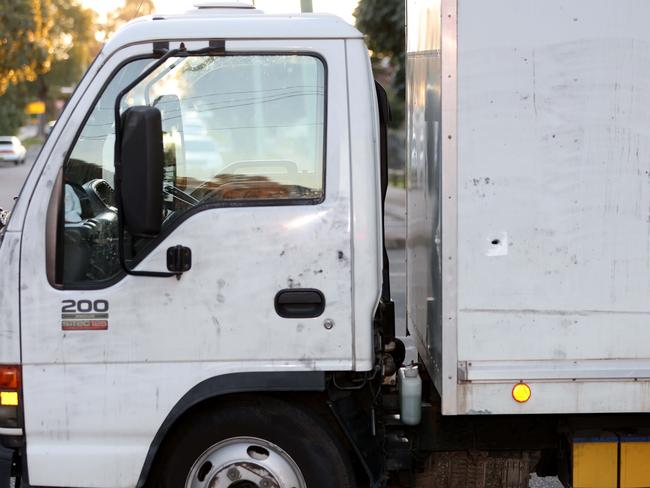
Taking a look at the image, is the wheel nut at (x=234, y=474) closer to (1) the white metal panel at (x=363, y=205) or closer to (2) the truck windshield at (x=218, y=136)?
(1) the white metal panel at (x=363, y=205)

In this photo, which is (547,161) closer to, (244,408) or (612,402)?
(612,402)

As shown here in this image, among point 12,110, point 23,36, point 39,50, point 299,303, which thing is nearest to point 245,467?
point 299,303

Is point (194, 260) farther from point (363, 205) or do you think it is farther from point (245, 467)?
point (245, 467)

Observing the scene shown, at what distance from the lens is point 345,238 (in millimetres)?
3488

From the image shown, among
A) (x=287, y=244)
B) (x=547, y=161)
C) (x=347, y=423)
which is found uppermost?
(x=547, y=161)

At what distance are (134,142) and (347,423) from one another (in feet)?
4.56

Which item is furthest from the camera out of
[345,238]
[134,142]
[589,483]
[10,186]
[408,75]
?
[10,186]

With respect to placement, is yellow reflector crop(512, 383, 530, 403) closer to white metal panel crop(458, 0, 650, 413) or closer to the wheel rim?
white metal panel crop(458, 0, 650, 413)

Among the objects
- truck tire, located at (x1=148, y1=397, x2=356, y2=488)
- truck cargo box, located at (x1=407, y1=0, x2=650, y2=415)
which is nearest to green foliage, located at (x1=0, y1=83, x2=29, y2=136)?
truck tire, located at (x1=148, y1=397, x2=356, y2=488)

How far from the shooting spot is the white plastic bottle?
3.84 meters

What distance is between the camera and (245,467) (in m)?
3.60

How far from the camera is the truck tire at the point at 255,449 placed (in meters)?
3.61

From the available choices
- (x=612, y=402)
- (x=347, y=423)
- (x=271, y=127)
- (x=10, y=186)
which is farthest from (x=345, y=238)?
(x=10, y=186)

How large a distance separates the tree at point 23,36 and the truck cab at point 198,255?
107 feet
